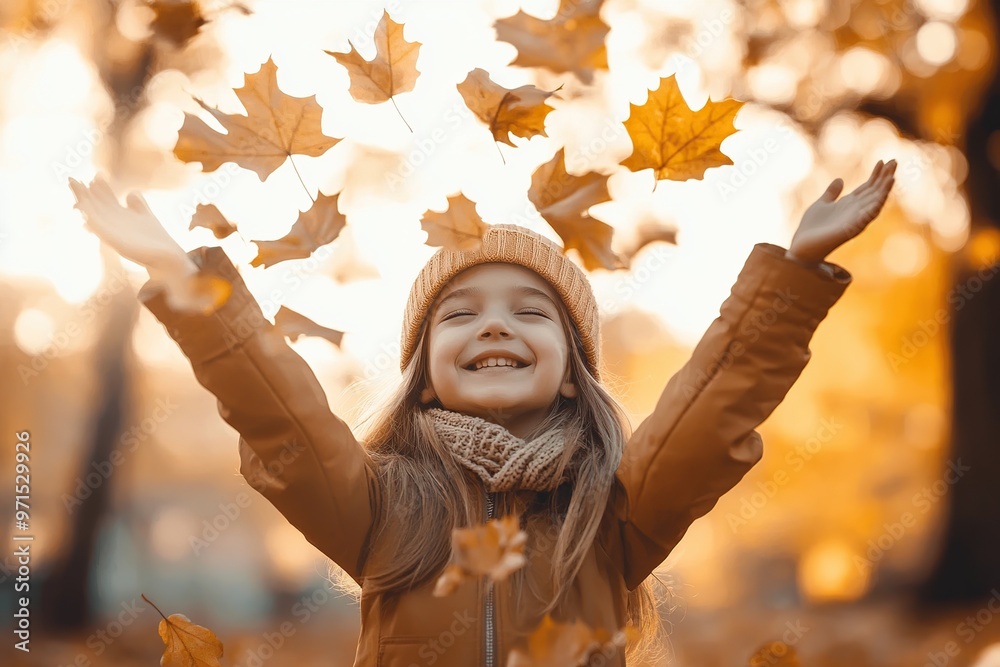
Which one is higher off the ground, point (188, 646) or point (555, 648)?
point (555, 648)

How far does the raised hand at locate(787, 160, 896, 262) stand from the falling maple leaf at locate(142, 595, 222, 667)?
133 centimetres

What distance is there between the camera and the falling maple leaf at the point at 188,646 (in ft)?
6.01

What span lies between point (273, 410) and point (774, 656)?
3.19ft

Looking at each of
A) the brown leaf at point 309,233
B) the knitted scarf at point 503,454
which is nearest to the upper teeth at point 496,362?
the knitted scarf at point 503,454

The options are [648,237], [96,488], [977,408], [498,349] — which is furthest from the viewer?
[96,488]

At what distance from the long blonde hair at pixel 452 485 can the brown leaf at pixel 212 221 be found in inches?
23.0

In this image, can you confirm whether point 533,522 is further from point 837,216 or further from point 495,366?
point 837,216

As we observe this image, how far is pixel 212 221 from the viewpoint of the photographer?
165 centimetres

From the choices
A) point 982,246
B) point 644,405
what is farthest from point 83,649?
point 982,246

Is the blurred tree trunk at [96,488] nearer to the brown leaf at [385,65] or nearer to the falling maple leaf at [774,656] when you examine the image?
the brown leaf at [385,65]

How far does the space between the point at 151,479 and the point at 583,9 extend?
6394 millimetres

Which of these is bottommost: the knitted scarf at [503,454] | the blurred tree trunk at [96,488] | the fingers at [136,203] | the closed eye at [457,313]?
the blurred tree trunk at [96,488]

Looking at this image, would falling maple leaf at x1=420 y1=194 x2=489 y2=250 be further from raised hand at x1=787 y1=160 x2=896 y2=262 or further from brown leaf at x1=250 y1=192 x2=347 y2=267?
raised hand at x1=787 y1=160 x2=896 y2=262

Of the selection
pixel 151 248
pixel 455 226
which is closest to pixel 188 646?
pixel 151 248
